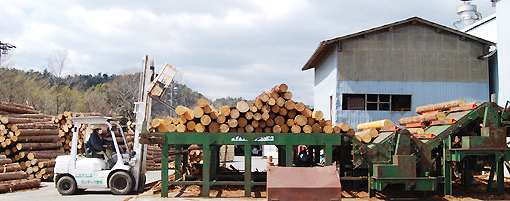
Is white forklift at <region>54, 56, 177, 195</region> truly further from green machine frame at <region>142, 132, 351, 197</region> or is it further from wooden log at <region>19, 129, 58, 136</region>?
wooden log at <region>19, 129, 58, 136</region>

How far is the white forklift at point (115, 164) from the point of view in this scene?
1267 cm

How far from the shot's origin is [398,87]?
22.2 meters

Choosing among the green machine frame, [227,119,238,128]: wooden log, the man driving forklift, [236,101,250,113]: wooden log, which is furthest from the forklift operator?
[236,101,250,113]: wooden log

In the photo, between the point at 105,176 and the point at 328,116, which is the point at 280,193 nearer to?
the point at 105,176

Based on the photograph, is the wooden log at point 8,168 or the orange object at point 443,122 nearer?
the orange object at point 443,122

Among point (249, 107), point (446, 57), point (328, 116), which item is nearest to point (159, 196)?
point (249, 107)

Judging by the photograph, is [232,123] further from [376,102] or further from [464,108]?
[376,102]

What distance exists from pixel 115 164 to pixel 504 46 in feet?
47.5

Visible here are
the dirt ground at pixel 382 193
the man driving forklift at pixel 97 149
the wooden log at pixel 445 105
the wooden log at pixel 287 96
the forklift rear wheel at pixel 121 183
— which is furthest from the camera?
the man driving forklift at pixel 97 149

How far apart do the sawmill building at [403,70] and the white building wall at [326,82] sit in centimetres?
51

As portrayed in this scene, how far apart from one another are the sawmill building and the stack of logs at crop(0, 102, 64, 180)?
1329cm

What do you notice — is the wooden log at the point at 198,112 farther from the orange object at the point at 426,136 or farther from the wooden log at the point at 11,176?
the wooden log at the point at 11,176

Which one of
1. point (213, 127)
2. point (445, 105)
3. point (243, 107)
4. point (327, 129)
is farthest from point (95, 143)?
point (445, 105)

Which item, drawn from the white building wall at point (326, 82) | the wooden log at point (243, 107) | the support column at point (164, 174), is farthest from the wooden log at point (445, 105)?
the white building wall at point (326, 82)
